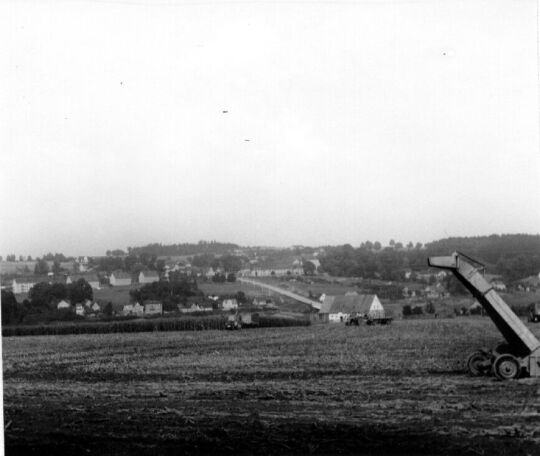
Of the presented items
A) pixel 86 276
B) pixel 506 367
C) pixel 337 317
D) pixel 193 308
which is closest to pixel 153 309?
pixel 193 308

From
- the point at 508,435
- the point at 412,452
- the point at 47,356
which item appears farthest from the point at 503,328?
the point at 47,356

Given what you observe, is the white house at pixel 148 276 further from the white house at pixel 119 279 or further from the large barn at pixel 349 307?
the large barn at pixel 349 307

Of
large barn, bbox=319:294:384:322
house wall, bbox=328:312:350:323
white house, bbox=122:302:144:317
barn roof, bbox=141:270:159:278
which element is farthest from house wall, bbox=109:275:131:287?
house wall, bbox=328:312:350:323

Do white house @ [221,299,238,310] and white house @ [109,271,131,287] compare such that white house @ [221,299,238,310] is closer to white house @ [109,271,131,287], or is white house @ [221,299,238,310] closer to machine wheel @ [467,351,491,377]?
white house @ [109,271,131,287]

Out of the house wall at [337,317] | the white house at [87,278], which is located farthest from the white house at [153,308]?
the house wall at [337,317]

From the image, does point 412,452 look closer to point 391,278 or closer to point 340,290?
point 391,278

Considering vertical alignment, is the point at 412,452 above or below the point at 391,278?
below
